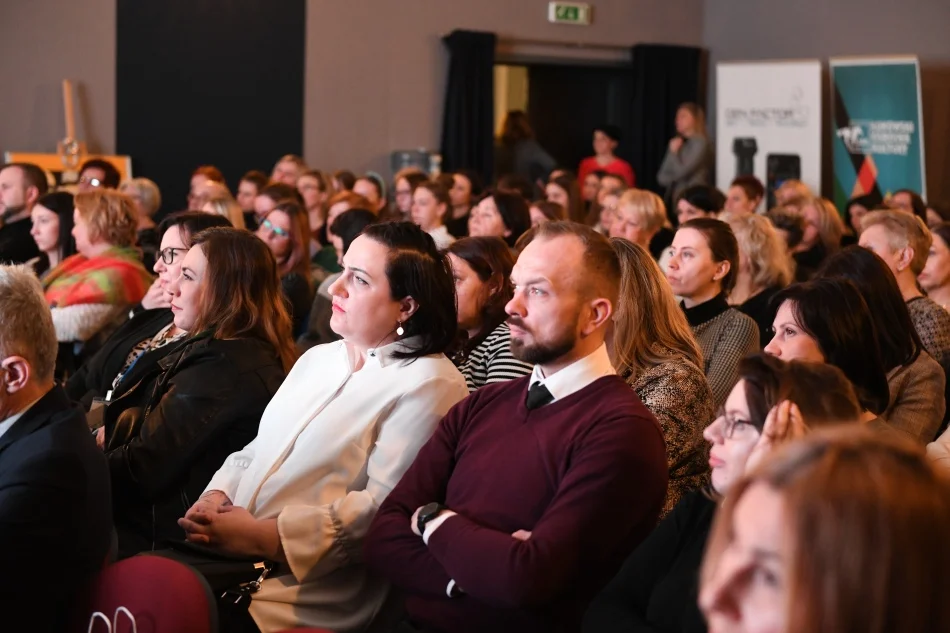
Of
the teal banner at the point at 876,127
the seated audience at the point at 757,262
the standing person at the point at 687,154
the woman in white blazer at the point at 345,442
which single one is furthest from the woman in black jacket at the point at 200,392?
the standing person at the point at 687,154

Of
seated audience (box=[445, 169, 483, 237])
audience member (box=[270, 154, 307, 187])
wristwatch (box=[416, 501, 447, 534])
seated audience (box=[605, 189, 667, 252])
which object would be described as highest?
audience member (box=[270, 154, 307, 187])

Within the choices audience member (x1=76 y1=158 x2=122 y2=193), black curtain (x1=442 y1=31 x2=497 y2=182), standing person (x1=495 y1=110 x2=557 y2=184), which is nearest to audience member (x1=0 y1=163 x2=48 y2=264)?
audience member (x1=76 y1=158 x2=122 y2=193)

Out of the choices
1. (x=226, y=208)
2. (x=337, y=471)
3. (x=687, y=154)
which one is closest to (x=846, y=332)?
(x=337, y=471)

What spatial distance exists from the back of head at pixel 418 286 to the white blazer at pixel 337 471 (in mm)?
42

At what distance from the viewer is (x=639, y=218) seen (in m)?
5.56

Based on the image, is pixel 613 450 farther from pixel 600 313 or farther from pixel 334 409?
pixel 334 409

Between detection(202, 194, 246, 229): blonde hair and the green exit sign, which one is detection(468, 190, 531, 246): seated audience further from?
the green exit sign

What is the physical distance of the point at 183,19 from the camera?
Result: 383 inches

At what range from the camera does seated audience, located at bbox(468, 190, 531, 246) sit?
5805 millimetres

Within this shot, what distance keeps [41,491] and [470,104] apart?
9.02 m

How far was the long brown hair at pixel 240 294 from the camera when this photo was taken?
2.93 metres

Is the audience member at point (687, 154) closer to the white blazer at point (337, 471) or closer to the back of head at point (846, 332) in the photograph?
the back of head at point (846, 332)

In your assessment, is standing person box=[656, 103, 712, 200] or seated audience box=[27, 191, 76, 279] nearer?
seated audience box=[27, 191, 76, 279]

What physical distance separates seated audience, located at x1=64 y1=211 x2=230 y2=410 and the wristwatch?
1.26 metres
